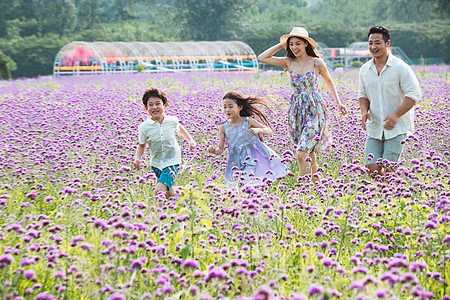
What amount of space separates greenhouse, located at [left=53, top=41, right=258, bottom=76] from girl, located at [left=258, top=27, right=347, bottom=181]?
22926 millimetres

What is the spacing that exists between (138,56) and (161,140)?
27.5 metres

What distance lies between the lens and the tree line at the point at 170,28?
39.2 metres

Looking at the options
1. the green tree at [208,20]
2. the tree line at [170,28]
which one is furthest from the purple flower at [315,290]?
the green tree at [208,20]

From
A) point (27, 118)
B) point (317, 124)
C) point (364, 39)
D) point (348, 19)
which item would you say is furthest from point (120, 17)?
point (317, 124)

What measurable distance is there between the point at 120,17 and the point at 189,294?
2375 inches

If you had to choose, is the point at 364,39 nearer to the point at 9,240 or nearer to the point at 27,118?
the point at 27,118

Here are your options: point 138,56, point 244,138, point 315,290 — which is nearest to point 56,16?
point 138,56

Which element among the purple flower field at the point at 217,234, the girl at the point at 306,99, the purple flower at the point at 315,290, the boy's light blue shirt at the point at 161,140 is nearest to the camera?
the purple flower at the point at 315,290

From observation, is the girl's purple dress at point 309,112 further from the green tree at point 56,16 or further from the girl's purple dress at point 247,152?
the green tree at point 56,16

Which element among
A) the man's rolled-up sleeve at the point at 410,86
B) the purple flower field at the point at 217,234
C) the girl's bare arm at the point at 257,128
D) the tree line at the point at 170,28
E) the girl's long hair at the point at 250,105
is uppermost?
the tree line at the point at 170,28

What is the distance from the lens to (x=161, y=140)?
5309 mm

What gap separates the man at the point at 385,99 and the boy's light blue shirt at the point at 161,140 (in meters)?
1.83

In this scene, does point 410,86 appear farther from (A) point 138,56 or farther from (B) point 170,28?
(B) point 170,28

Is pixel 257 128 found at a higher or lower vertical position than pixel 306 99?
lower
